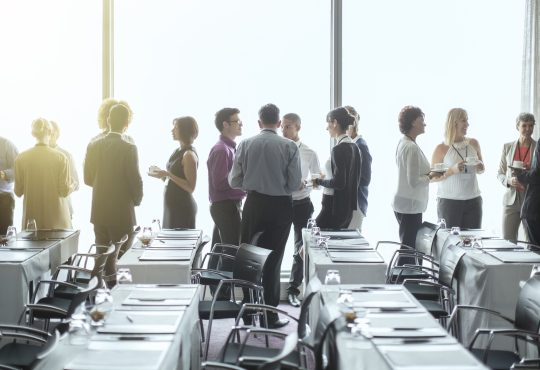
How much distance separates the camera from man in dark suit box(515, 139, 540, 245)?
20.3ft

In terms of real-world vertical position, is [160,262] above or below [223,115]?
below

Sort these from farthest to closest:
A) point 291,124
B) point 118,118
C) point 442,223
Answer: point 291,124
point 442,223
point 118,118

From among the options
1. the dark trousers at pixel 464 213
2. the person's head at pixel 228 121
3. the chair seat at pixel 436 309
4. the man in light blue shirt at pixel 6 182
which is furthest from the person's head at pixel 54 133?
the chair seat at pixel 436 309

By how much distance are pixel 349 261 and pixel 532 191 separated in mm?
A: 2165

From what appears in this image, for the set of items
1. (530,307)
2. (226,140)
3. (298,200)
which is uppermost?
(226,140)

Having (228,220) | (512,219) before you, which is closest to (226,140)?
(228,220)

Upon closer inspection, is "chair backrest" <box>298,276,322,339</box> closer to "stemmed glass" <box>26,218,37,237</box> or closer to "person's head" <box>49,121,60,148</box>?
"stemmed glass" <box>26,218,37,237</box>

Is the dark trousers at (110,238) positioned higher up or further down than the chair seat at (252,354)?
higher up

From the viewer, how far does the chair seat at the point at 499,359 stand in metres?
3.82

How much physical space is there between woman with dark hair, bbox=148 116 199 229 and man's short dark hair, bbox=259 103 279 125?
0.77 m

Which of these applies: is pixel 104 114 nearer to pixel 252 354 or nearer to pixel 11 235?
pixel 11 235

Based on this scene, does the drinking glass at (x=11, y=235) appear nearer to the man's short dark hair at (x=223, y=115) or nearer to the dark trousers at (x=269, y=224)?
the dark trousers at (x=269, y=224)

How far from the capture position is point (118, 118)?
242 inches

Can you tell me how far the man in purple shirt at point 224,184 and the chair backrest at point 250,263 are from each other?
48.7 inches
